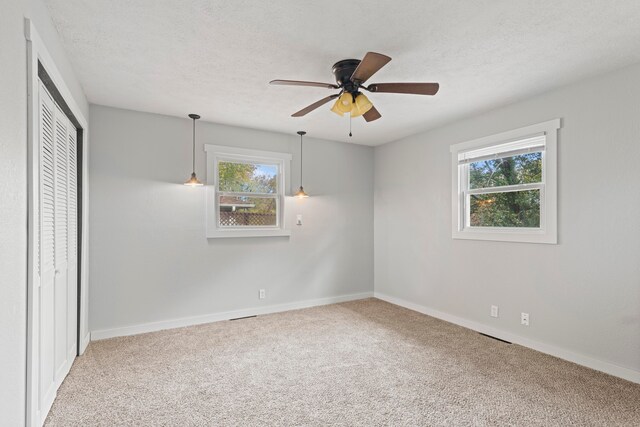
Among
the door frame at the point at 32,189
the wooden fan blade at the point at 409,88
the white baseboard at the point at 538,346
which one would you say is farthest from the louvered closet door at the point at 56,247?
the white baseboard at the point at 538,346

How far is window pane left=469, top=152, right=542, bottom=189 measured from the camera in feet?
11.7

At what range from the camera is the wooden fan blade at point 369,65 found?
207 centimetres

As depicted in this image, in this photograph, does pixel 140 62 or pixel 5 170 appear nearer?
pixel 5 170

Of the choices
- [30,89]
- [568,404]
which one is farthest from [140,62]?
[568,404]

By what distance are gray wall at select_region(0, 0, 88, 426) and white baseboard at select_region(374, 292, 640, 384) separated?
3.95 meters

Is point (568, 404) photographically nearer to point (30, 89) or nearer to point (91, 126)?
point (30, 89)

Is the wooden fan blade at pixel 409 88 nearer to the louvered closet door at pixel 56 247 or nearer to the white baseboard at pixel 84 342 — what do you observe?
the louvered closet door at pixel 56 247

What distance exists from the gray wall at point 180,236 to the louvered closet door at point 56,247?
22.9 inches

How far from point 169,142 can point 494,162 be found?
3.76m

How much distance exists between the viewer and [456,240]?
4.29m

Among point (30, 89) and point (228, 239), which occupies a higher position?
point (30, 89)

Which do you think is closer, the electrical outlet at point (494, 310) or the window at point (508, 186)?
the window at point (508, 186)

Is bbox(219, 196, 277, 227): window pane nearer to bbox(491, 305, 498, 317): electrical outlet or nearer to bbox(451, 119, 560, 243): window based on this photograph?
bbox(451, 119, 560, 243): window

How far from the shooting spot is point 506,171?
3854 mm
